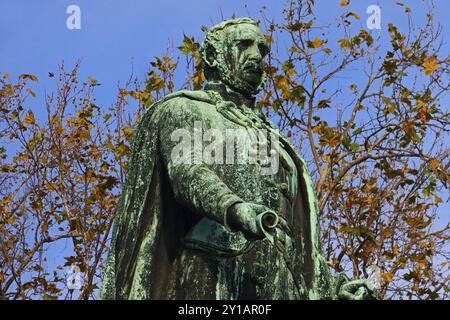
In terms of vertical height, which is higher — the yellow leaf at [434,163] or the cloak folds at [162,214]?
the yellow leaf at [434,163]

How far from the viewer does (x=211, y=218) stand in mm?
5605

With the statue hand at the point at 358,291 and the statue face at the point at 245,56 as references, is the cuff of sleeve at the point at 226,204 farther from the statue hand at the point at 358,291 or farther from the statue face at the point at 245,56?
the statue face at the point at 245,56

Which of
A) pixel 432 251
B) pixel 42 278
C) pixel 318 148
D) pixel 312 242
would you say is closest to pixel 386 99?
pixel 318 148

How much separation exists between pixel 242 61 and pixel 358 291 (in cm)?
153

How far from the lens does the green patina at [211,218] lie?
5.84 meters

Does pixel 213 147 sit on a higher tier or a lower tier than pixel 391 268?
lower

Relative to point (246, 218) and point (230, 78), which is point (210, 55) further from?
point (246, 218)

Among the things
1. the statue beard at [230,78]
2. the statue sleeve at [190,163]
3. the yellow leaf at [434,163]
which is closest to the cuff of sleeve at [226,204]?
the statue sleeve at [190,163]

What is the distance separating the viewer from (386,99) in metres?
15.9

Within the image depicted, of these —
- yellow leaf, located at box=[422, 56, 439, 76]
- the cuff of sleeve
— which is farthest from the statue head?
yellow leaf, located at box=[422, 56, 439, 76]

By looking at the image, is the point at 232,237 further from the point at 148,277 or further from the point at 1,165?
the point at 1,165

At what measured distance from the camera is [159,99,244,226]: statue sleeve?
5578 mm

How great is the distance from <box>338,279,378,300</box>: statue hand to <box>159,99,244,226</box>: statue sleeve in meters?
1.02

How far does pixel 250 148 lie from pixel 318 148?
10.1 m
